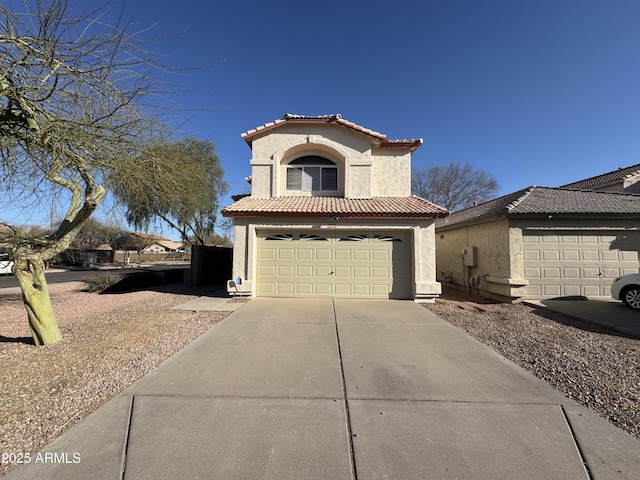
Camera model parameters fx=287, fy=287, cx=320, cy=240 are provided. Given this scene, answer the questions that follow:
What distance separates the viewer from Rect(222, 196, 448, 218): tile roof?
31.2ft

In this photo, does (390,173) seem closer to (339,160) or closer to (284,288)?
(339,160)

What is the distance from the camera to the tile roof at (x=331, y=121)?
11.3 metres

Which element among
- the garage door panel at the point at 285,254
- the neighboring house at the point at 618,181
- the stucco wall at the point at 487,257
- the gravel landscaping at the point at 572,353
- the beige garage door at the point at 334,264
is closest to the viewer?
the gravel landscaping at the point at 572,353

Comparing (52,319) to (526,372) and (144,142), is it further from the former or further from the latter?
→ (526,372)

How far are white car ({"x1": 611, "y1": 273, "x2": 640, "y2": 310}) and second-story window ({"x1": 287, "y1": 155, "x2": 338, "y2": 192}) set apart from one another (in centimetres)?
944

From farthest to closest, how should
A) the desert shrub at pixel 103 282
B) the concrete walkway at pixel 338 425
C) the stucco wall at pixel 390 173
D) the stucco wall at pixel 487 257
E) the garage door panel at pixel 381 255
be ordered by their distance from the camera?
the desert shrub at pixel 103 282
the stucco wall at pixel 390 173
the garage door panel at pixel 381 255
the stucco wall at pixel 487 257
the concrete walkway at pixel 338 425

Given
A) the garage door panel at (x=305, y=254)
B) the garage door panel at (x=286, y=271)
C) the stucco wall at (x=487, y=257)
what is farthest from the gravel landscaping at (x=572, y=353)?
the garage door panel at (x=286, y=271)

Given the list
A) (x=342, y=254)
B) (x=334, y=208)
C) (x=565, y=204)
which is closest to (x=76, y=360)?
(x=342, y=254)

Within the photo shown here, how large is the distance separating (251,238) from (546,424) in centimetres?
856

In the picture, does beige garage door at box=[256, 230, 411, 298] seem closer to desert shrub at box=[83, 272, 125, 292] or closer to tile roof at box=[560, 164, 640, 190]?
desert shrub at box=[83, 272, 125, 292]

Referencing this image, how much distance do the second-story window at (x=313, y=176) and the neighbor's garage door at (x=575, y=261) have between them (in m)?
7.21

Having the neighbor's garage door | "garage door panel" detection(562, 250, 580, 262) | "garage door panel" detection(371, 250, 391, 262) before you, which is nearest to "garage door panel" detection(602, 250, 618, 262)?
the neighbor's garage door

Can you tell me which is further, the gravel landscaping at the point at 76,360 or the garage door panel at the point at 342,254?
the garage door panel at the point at 342,254

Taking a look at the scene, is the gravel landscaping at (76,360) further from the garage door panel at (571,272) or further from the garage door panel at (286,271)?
the garage door panel at (571,272)
